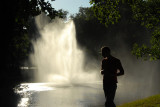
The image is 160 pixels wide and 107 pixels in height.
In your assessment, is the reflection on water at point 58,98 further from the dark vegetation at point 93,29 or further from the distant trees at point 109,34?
the distant trees at point 109,34

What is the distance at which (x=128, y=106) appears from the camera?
901cm

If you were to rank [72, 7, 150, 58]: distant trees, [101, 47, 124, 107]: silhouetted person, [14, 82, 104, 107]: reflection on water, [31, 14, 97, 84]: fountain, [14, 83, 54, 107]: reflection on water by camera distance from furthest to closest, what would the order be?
1. [72, 7, 150, 58]: distant trees
2. [31, 14, 97, 84]: fountain
3. [14, 83, 54, 107]: reflection on water
4. [14, 82, 104, 107]: reflection on water
5. [101, 47, 124, 107]: silhouetted person

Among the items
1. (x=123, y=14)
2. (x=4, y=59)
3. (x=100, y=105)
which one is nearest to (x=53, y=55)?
(x=123, y=14)

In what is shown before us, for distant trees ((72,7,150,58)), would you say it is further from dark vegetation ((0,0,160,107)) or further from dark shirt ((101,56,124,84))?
dark shirt ((101,56,124,84))

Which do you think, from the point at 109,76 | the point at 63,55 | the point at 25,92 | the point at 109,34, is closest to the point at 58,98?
the point at 25,92

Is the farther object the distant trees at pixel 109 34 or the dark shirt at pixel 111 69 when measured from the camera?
the distant trees at pixel 109 34

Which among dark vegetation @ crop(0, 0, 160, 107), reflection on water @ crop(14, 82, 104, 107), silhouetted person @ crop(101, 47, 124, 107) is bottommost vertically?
reflection on water @ crop(14, 82, 104, 107)

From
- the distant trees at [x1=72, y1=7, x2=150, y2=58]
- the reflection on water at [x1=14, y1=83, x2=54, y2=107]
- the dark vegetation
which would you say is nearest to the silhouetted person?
the dark vegetation

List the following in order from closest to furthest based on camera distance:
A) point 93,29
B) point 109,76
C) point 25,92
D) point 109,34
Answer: point 109,76, point 25,92, point 109,34, point 93,29

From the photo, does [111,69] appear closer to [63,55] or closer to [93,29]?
[63,55]

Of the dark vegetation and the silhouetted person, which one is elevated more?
the dark vegetation

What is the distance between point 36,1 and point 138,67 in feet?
136

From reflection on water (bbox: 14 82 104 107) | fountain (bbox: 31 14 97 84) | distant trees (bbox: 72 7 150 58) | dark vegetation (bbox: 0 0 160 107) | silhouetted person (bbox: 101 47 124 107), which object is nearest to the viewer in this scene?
dark vegetation (bbox: 0 0 160 107)

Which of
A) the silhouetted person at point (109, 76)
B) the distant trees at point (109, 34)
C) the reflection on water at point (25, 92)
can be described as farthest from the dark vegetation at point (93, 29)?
the silhouetted person at point (109, 76)
